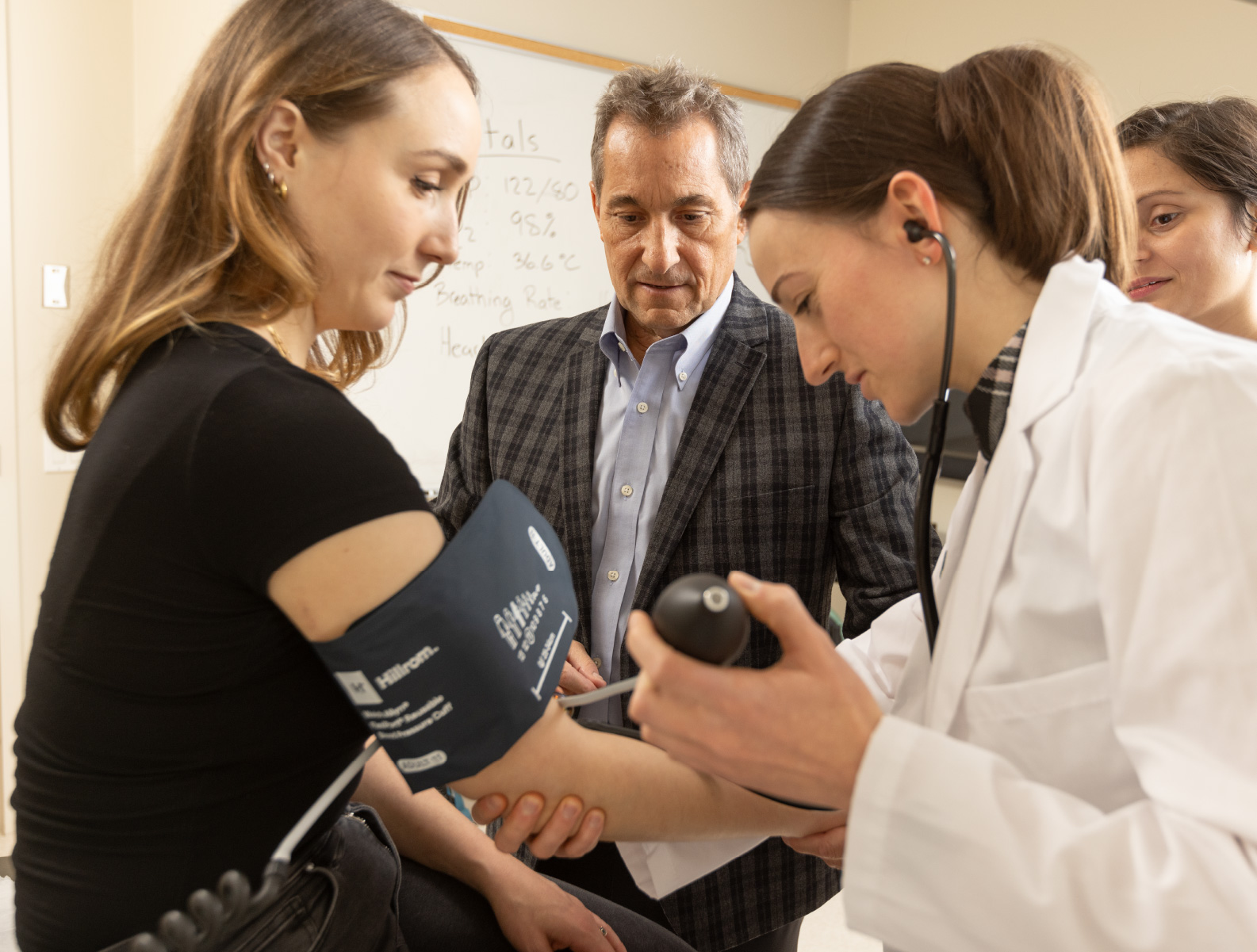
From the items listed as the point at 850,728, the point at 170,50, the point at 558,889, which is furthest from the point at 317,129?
the point at 170,50

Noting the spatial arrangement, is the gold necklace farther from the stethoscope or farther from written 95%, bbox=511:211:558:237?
written 95%, bbox=511:211:558:237

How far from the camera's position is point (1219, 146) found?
167 cm

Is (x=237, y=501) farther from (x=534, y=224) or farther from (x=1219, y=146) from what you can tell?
(x=534, y=224)

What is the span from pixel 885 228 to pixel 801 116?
178mm

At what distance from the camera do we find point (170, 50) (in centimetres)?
256

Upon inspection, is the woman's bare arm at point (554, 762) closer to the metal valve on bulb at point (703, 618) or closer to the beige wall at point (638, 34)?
the metal valve on bulb at point (703, 618)

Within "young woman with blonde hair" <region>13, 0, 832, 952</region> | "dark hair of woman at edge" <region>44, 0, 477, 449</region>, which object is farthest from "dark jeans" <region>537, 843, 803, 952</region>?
"dark hair of woman at edge" <region>44, 0, 477, 449</region>

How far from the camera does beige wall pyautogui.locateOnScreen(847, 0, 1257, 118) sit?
8.02 feet

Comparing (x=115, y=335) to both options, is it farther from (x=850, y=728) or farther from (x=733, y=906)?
(x=733, y=906)

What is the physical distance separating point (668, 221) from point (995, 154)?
2.60ft

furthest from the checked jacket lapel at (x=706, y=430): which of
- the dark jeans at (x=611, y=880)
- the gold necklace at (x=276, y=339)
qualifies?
the gold necklace at (x=276, y=339)

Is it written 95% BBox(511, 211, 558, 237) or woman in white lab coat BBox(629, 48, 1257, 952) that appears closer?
woman in white lab coat BBox(629, 48, 1257, 952)

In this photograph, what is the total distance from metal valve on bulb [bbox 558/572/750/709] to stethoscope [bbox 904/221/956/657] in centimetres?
28

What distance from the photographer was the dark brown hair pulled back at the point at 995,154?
34.8 inches
